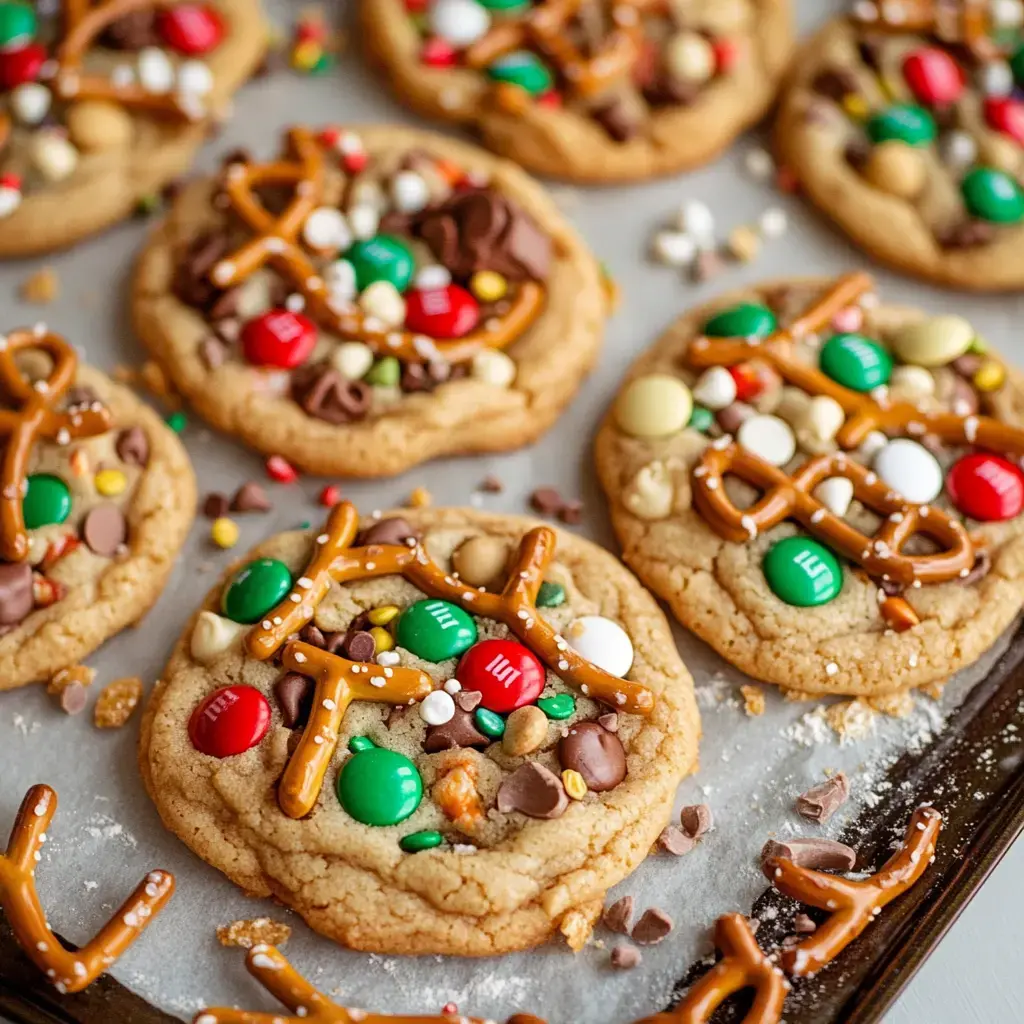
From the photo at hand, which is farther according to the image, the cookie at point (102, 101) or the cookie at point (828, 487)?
the cookie at point (102, 101)

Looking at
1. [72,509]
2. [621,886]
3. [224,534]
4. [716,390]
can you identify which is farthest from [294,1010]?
[716,390]

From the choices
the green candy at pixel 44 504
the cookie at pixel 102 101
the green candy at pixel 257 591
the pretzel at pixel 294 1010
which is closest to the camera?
the pretzel at pixel 294 1010

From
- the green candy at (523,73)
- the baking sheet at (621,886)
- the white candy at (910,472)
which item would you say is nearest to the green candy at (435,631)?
the baking sheet at (621,886)

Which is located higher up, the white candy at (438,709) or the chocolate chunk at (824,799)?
the white candy at (438,709)

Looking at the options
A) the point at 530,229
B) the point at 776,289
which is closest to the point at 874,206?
the point at 776,289

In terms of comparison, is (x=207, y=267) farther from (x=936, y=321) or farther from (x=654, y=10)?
(x=936, y=321)

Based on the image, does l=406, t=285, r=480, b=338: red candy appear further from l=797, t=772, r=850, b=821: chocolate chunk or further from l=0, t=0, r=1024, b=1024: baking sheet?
l=797, t=772, r=850, b=821: chocolate chunk

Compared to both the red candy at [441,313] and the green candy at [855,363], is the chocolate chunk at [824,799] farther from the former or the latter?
the red candy at [441,313]

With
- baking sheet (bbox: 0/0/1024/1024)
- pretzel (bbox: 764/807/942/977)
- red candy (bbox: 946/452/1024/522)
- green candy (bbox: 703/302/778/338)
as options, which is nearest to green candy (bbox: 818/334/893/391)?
green candy (bbox: 703/302/778/338)
